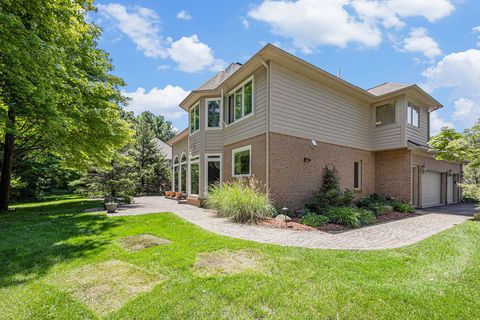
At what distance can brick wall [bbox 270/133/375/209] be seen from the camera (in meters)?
9.57

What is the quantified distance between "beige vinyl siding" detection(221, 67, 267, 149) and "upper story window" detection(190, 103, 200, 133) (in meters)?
3.29

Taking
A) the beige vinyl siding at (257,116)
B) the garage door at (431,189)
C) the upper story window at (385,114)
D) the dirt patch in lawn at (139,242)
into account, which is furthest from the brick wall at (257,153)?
the garage door at (431,189)

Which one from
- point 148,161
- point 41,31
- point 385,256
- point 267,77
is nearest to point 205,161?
point 267,77

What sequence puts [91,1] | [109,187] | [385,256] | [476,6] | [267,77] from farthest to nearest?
[109,187]
[91,1]
[267,77]
[476,6]
[385,256]

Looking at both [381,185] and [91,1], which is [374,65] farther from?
[91,1]

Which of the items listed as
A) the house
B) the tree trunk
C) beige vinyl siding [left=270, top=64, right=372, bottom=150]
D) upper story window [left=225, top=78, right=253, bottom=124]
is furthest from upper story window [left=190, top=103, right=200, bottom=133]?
the tree trunk

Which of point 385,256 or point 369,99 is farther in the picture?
point 369,99

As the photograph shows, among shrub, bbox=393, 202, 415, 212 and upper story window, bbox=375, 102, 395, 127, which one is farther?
upper story window, bbox=375, 102, 395, 127

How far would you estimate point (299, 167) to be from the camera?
10.3 metres

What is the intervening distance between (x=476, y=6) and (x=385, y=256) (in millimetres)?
9548

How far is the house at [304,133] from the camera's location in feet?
31.9

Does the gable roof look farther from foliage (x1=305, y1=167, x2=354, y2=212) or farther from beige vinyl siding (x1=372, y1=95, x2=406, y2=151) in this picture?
foliage (x1=305, y1=167, x2=354, y2=212)

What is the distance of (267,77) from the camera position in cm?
951

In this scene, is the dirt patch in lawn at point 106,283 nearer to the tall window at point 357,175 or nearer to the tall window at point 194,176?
the tall window at point 194,176
